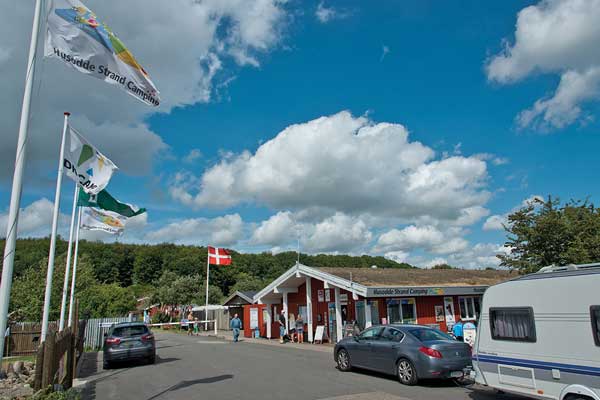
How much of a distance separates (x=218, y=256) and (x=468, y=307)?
18931 mm

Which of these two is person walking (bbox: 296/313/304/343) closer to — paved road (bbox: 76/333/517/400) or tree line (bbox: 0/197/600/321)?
paved road (bbox: 76/333/517/400)

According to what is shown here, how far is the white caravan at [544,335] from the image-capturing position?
697 cm

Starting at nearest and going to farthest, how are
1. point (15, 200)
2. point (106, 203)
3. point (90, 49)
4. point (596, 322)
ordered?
point (15, 200) → point (596, 322) → point (90, 49) → point (106, 203)

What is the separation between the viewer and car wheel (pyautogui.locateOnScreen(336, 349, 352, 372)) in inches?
529

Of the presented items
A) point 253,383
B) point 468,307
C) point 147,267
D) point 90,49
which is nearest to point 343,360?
point 253,383

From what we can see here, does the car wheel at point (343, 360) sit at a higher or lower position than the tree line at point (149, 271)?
lower

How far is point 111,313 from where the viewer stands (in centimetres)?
3616

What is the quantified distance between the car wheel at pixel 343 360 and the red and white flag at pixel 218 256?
72.3 feet

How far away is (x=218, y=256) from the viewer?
3519 centimetres

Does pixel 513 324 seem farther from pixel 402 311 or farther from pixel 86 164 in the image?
pixel 402 311

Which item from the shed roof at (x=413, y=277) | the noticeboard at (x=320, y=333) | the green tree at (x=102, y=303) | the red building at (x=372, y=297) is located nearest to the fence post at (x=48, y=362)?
the red building at (x=372, y=297)

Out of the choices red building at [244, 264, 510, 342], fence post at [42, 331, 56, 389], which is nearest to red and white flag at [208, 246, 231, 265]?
red building at [244, 264, 510, 342]

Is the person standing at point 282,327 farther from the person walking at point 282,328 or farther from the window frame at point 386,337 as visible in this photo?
the window frame at point 386,337

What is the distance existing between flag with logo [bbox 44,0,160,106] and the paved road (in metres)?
6.96
